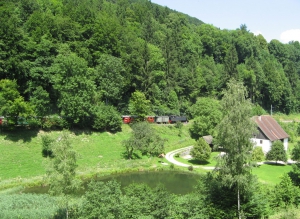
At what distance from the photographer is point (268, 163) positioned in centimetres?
4634

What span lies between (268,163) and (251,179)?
2691 cm

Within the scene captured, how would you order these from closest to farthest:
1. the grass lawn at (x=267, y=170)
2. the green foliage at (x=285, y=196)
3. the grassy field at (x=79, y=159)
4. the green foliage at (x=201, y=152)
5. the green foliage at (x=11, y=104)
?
the green foliage at (x=285, y=196) → the grassy field at (x=79, y=159) → the grass lawn at (x=267, y=170) → the green foliage at (x=11, y=104) → the green foliage at (x=201, y=152)

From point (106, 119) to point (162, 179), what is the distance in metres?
18.4

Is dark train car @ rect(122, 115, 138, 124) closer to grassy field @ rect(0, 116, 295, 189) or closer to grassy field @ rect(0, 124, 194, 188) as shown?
grassy field @ rect(0, 124, 194, 188)

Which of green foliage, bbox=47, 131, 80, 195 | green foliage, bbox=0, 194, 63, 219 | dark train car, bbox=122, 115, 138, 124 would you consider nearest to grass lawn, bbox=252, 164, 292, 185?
green foliage, bbox=47, 131, 80, 195

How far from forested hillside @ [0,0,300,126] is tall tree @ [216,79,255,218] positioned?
31.4 metres

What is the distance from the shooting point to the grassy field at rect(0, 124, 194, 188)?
3703 centimetres

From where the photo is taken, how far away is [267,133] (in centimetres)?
5166

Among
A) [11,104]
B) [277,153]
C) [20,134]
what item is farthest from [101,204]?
[277,153]

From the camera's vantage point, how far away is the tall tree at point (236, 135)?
21766 millimetres

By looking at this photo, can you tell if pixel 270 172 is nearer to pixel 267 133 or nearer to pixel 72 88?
pixel 267 133

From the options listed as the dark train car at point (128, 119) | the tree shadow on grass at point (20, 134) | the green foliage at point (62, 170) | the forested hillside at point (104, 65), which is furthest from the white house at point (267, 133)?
the tree shadow on grass at point (20, 134)

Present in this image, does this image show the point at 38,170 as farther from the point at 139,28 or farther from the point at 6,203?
the point at 139,28

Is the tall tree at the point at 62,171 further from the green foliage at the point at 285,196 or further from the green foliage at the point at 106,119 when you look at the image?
the green foliage at the point at 106,119
